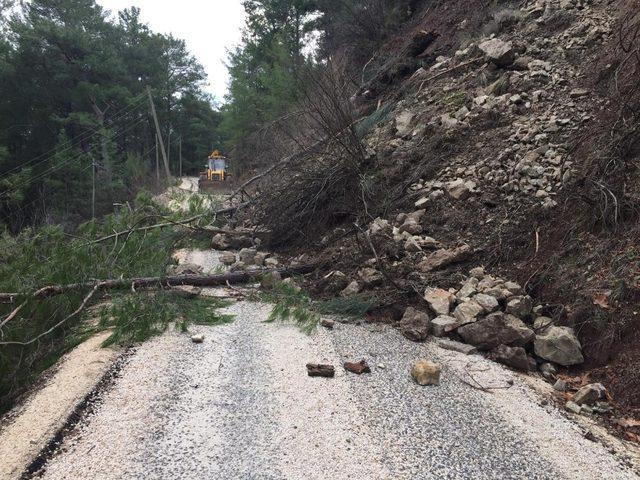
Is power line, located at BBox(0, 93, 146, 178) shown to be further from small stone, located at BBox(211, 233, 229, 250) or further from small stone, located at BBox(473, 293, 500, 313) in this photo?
small stone, located at BBox(473, 293, 500, 313)

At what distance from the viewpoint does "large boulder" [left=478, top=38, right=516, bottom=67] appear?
22.7ft

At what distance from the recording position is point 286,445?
2459 mm

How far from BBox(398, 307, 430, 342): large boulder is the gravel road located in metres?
0.24

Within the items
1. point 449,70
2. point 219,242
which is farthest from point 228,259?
point 449,70

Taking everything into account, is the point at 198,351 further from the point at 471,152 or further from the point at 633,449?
the point at 471,152

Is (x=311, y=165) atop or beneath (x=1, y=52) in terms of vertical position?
→ beneath

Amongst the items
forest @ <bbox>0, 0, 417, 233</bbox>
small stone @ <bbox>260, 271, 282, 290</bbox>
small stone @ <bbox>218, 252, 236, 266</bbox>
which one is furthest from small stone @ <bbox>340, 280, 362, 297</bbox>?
forest @ <bbox>0, 0, 417, 233</bbox>

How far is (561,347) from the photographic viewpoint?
3.35 metres

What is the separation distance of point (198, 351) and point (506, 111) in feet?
16.8

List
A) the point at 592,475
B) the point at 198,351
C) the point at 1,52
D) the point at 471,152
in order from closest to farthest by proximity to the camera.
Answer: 1. the point at 592,475
2. the point at 198,351
3. the point at 471,152
4. the point at 1,52

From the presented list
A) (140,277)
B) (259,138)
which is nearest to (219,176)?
(259,138)

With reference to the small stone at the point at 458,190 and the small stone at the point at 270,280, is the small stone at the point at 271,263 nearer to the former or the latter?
the small stone at the point at 270,280

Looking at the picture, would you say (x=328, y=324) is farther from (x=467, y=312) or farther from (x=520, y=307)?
(x=520, y=307)

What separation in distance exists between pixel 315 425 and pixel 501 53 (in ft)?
21.6
